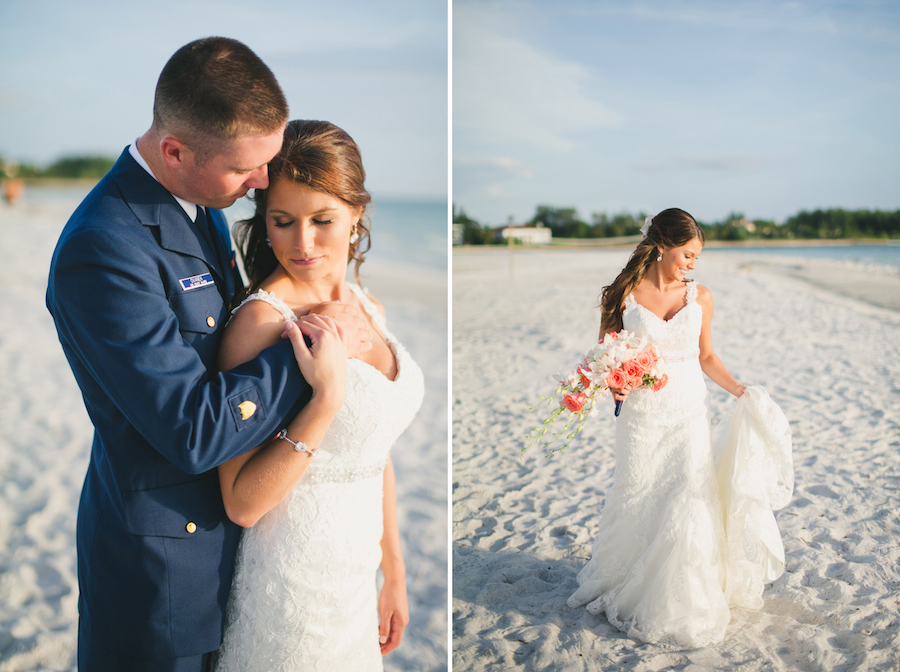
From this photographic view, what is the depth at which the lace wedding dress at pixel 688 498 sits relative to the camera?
282cm

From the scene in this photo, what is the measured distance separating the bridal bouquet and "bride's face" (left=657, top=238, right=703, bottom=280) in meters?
0.37

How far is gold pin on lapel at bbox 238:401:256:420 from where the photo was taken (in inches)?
48.6

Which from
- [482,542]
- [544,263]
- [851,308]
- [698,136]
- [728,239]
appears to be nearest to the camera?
[482,542]

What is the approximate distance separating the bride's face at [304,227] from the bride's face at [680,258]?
5.79ft

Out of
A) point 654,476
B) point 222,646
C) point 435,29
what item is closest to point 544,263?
point 435,29

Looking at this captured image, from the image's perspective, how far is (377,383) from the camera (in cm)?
156

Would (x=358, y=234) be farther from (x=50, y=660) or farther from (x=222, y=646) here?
(x=50, y=660)

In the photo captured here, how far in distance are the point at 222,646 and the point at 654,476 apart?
2.05 meters

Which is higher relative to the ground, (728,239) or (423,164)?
(423,164)

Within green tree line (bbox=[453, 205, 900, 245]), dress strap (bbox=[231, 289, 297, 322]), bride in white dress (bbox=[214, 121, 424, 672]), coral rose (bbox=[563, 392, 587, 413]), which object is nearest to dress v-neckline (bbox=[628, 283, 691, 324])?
coral rose (bbox=[563, 392, 587, 413])

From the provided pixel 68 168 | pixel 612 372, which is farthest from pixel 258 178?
pixel 68 168

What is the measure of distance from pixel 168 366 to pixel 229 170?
456 millimetres

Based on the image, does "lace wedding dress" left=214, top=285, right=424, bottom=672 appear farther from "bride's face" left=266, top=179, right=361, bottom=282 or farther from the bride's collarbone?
the bride's collarbone

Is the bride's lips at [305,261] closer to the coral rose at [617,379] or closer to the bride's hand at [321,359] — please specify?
the bride's hand at [321,359]
